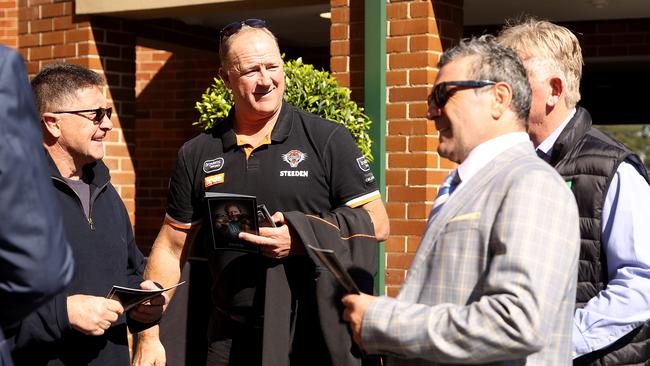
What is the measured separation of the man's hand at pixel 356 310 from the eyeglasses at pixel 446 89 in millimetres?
566

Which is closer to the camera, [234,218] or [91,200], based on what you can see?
[234,218]

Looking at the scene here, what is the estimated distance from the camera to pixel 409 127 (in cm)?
699

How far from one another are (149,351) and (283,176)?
3.42 feet

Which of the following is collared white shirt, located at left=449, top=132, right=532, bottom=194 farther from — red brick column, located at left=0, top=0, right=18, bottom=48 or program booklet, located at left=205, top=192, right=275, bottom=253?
red brick column, located at left=0, top=0, right=18, bottom=48

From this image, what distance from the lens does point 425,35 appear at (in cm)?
696

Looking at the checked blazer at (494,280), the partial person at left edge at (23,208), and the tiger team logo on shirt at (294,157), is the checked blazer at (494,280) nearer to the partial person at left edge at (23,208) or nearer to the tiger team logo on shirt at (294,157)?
the partial person at left edge at (23,208)

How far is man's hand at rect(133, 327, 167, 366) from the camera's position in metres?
4.36

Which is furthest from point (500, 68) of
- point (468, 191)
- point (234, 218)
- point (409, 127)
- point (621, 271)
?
point (409, 127)

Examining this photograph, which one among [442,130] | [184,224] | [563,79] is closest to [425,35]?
[184,224]

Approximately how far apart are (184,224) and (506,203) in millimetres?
2114

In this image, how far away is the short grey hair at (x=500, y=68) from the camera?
8.66 ft

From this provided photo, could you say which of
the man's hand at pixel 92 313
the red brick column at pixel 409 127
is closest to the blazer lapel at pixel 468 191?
the man's hand at pixel 92 313

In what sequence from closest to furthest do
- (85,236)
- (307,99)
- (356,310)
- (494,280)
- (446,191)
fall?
(494,280) < (356,310) < (446,191) < (85,236) < (307,99)

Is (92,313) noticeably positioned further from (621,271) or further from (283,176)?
(621,271)
